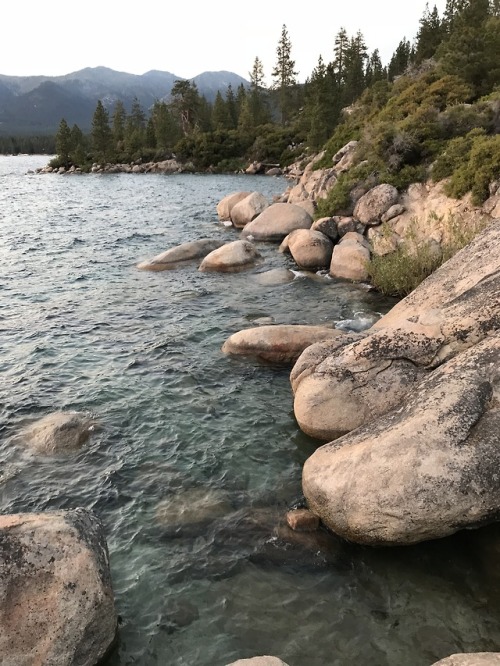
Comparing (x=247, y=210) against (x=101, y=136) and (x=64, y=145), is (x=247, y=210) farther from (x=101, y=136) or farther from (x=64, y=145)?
(x=64, y=145)

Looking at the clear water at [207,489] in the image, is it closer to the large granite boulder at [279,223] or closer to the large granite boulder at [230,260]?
the large granite boulder at [230,260]

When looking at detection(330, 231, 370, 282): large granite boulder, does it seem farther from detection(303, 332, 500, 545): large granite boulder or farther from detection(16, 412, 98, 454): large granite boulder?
detection(16, 412, 98, 454): large granite boulder

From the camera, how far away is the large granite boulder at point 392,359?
971 cm

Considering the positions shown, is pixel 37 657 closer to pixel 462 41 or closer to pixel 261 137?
pixel 462 41

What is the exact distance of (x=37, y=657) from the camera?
532cm

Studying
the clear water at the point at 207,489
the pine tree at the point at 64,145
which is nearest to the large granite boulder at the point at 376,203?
the clear water at the point at 207,489

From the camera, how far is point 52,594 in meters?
5.57

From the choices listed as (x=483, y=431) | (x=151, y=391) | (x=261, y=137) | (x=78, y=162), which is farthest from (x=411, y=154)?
(x=78, y=162)

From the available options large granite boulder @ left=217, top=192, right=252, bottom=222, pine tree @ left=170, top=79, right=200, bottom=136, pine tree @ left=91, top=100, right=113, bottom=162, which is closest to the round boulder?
large granite boulder @ left=217, top=192, right=252, bottom=222

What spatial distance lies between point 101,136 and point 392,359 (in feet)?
337

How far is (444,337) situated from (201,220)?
28.8 m

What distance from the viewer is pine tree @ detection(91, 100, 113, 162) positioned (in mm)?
98938

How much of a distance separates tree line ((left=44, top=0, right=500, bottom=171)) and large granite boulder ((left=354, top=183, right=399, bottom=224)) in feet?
114

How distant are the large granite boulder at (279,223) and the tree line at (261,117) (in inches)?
1250
